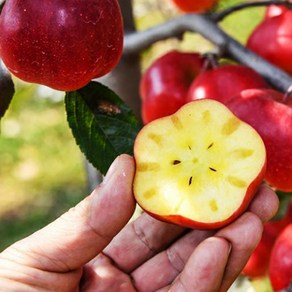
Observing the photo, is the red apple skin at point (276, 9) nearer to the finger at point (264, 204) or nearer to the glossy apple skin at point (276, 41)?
the glossy apple skin at point (276, 41)

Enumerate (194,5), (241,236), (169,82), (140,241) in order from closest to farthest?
1. (241,236)
2. (140,241)
3. (169,82)
4. (194,5)

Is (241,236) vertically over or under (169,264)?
over

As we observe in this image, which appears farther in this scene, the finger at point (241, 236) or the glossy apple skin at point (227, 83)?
the glossy apple skin at point (227, 83)

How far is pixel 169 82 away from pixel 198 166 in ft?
1.30

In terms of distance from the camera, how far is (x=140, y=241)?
42.7 inches

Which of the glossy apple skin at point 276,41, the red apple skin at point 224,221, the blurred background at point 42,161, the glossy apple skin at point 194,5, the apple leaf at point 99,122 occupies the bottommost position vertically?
the blurred background at point 42,161

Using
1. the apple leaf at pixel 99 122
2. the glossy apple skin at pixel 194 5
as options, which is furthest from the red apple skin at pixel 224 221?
the glossy apple skin at pixel 194 5

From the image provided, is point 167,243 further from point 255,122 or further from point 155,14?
point 155,14

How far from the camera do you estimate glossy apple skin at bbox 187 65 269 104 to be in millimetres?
1136

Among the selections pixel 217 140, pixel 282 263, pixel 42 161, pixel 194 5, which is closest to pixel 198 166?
pixel 217 140

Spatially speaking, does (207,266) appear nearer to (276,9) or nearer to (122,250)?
(122,250)

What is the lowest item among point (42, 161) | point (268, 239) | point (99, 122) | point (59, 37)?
point (42, 161)

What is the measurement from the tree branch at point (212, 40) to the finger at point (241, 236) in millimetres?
332

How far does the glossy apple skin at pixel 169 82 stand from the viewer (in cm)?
131
